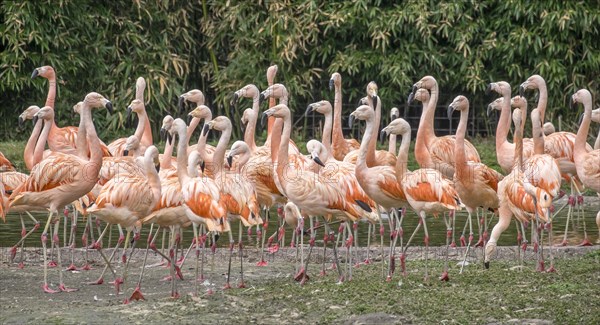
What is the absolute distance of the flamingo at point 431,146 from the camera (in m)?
9.31

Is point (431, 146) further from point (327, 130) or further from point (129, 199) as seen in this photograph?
point (129, 199)

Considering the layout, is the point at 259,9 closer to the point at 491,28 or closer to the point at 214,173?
the point at 491,28

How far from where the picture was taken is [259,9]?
16.1 m

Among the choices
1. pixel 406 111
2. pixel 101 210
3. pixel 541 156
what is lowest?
pixel 101 210

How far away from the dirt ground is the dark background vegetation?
7.13m

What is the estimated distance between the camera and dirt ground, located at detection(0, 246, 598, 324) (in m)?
5.78

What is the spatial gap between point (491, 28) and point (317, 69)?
260 cm

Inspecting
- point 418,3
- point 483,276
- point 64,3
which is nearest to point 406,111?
point 418,3

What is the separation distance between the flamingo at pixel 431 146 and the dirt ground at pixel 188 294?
3.34 feet

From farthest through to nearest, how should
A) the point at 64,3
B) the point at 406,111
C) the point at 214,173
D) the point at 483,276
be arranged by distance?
the point at 406,111 < the point at 64,3 < the point at 214,173 < the point at 483,276

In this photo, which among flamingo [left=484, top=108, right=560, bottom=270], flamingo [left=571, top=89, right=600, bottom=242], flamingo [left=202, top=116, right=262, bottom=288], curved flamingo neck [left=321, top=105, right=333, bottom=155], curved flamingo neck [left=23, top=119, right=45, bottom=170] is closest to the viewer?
flamingo [left=202, top=116, right=262, bottom=288]

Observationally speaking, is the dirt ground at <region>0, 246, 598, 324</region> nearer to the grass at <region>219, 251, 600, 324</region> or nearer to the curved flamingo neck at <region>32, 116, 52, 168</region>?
the grass at <region>219, 251, 600, 324</region>

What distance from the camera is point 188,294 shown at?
21.4ft

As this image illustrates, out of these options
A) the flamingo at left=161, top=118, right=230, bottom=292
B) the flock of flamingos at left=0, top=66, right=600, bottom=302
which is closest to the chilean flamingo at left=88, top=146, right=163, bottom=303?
the flock of flamingos at left=0, top=66, right=600, bottom=302
